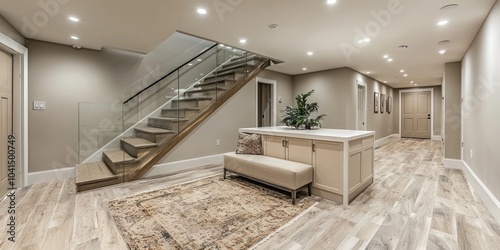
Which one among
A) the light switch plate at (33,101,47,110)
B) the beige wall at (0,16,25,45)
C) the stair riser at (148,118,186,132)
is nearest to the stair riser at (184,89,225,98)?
the stair riser at (148,118,186,132)

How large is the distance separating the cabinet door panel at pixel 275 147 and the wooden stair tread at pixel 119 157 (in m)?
2.24

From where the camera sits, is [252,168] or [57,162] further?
[57,162]

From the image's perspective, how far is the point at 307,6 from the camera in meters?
2.61

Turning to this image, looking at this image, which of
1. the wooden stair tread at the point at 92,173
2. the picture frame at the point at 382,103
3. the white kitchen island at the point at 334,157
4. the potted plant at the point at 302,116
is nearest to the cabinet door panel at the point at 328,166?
the white kitchen island at the point at 334,157

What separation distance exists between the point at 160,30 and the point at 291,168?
8.99 feet

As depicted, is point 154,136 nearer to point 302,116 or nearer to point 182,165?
point 182,165

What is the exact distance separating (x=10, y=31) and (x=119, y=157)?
85.9 inches

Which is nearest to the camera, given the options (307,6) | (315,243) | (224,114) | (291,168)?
(315,243)

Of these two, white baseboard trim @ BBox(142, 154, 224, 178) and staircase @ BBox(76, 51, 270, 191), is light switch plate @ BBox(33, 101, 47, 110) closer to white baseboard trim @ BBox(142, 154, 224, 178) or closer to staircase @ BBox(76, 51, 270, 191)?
staircase @ BBox(76, 51, 270, 191)

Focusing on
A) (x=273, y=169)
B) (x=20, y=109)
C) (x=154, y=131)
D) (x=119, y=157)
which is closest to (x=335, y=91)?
(x=273, y=169)

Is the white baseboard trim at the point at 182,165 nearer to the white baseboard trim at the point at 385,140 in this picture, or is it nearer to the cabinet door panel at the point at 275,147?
the cabinet door panel at the point at 275,147

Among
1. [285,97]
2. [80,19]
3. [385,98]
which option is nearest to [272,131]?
[80,19]

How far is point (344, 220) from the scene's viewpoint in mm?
2344

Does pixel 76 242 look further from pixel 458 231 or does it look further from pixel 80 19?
pixel 458 231
